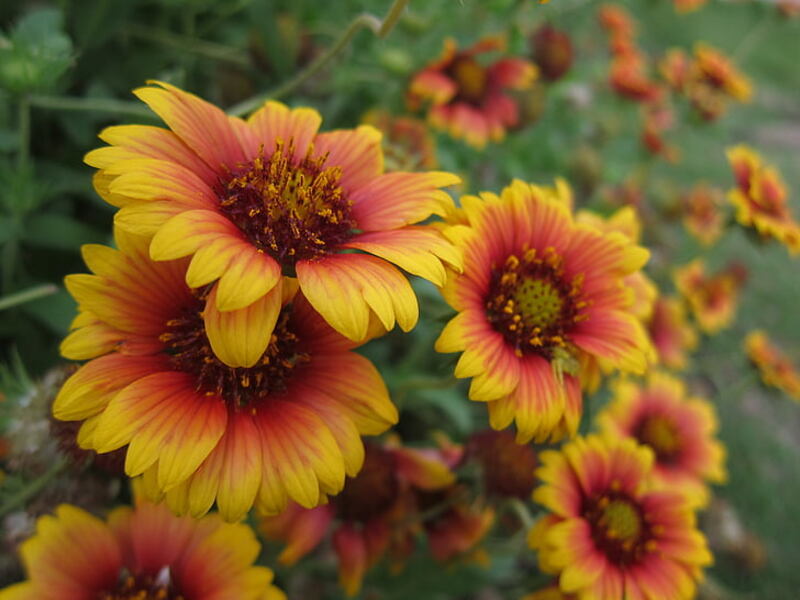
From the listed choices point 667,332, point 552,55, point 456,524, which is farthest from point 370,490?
point 552,55

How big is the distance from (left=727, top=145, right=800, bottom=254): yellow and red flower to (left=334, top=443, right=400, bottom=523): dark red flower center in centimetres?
87

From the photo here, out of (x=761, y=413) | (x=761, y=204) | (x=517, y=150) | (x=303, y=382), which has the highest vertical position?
(x=303, y=382)

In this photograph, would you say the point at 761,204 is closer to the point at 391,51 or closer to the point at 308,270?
the point at 391,51

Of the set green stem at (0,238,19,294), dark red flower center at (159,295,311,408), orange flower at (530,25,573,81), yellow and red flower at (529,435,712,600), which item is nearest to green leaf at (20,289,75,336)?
green stem at (0,238,19,294)

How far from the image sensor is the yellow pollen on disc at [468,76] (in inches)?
61.1

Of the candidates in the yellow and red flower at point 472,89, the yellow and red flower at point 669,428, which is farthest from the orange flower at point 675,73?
the yellow and red flower at point 669,428

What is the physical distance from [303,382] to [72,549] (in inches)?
13.8

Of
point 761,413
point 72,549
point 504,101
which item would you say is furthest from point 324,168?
point 761,413

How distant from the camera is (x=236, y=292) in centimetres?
55

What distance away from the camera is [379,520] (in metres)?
1.00

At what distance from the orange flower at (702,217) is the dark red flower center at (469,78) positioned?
1255 millimetres

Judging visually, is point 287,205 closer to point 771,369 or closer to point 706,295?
point 771,369

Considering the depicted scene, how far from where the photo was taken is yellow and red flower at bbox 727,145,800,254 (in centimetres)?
126

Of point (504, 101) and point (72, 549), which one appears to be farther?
point (504, 101)
